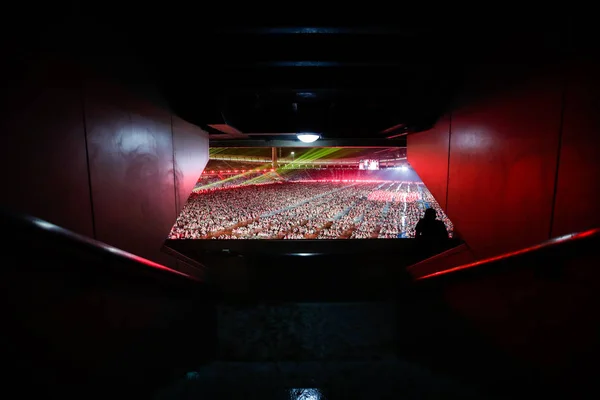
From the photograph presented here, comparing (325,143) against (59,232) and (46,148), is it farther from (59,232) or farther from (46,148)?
(59,232)

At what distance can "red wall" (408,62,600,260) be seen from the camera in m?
1.43

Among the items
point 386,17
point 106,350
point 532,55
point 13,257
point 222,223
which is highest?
point 386,17

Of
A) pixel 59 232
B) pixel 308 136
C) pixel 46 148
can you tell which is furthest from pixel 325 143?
pixel 59 232

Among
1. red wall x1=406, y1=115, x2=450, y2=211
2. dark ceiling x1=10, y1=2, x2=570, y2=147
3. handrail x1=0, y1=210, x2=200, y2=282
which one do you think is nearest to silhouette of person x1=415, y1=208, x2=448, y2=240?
red wall x1=406, y1=115, x2=450, y2=211

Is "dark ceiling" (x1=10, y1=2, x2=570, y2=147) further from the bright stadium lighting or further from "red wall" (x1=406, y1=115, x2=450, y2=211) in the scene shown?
the bright stadium lighting

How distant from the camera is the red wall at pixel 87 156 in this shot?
1230mm

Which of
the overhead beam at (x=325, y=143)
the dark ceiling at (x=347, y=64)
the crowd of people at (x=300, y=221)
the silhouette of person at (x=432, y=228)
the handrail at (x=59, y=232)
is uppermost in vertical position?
the dark ceiling at (x=347, y=64)

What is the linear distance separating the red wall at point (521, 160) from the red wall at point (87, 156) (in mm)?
2891

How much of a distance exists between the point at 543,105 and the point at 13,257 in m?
2.94

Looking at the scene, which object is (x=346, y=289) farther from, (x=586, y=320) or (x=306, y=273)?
(x=586, y=320)

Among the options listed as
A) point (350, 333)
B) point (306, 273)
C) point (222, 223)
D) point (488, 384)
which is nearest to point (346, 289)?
point (306, 273)

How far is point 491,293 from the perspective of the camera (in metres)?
2.13

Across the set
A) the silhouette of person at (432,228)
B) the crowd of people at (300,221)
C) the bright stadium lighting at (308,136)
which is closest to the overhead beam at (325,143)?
the bright stadium lighting at (308,136)

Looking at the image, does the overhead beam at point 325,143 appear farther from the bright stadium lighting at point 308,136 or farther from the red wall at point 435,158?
the red wall at point 435,158
